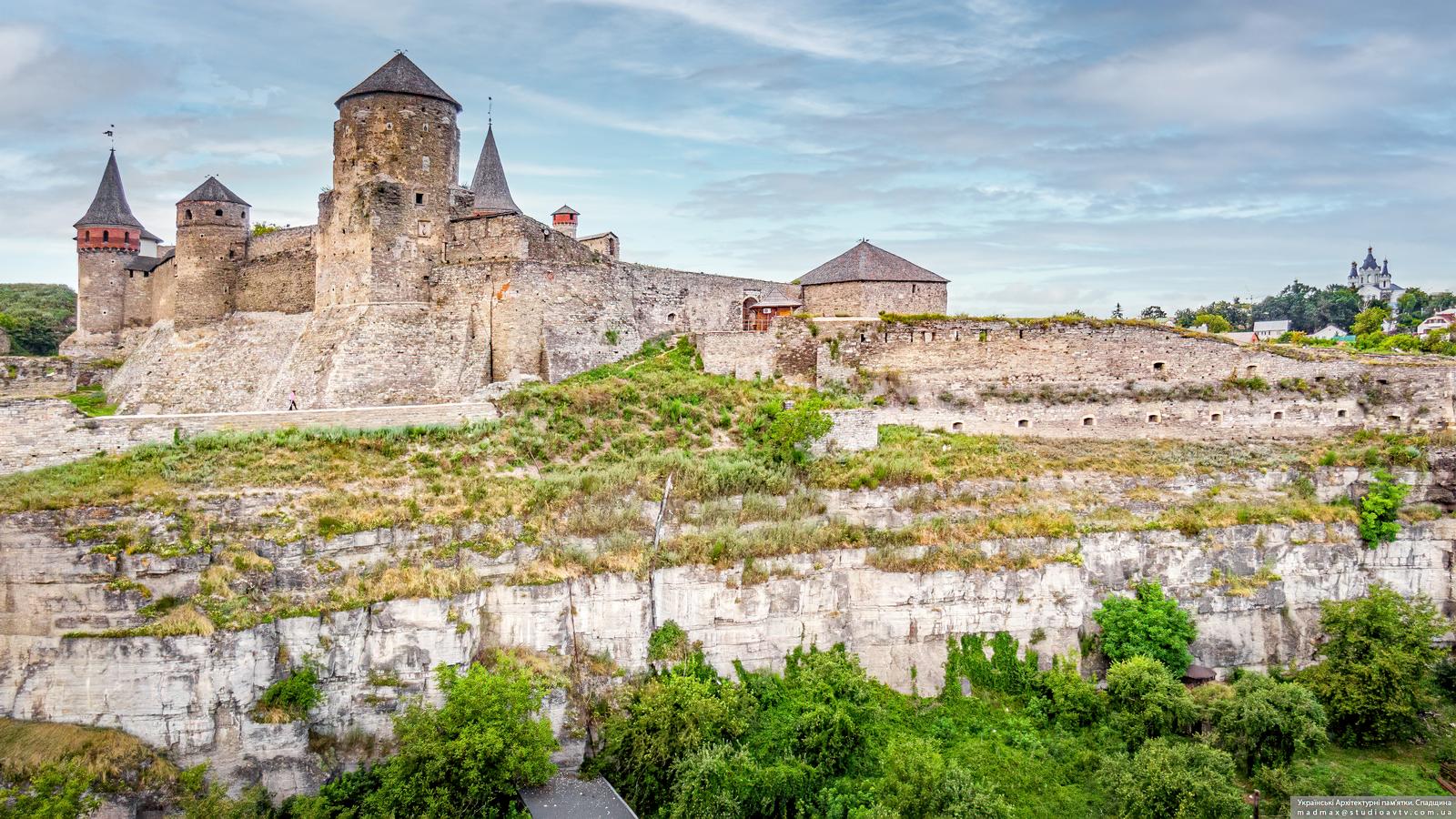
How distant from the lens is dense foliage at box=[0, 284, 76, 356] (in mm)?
42625

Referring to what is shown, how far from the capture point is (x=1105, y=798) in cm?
1858

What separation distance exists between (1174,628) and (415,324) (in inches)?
877

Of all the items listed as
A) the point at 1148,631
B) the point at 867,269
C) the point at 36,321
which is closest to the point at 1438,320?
the point at 867,269

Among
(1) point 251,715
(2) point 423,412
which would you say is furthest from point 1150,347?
(1) point 251,715

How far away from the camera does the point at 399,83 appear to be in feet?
87.4

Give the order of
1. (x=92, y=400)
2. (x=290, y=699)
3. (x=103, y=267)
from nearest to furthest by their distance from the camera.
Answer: (x=290, y=699)
(x=92, y=400)
(x=103, y=267)

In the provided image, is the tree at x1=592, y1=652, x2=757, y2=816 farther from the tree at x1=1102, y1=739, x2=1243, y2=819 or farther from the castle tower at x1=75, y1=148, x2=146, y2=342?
the castle tower at x1=75, y1=148, x2=146, y2=342

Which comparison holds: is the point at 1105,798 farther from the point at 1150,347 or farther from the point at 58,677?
the point at 58,677

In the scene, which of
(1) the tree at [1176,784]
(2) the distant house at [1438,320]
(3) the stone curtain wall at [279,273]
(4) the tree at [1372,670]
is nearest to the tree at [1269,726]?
(1) the tree at [1176,784]

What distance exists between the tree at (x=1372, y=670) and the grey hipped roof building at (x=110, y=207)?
43620 mm

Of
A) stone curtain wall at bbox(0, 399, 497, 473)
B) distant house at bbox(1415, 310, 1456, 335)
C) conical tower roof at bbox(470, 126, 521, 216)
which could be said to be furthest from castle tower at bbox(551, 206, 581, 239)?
distant house at bbox(1415, 310, 1456, 335)

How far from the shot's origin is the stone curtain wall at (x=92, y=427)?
64.5 feet

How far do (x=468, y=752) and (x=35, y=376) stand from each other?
24605mm

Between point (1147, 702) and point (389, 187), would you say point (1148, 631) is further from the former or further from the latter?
point (389, 187)
